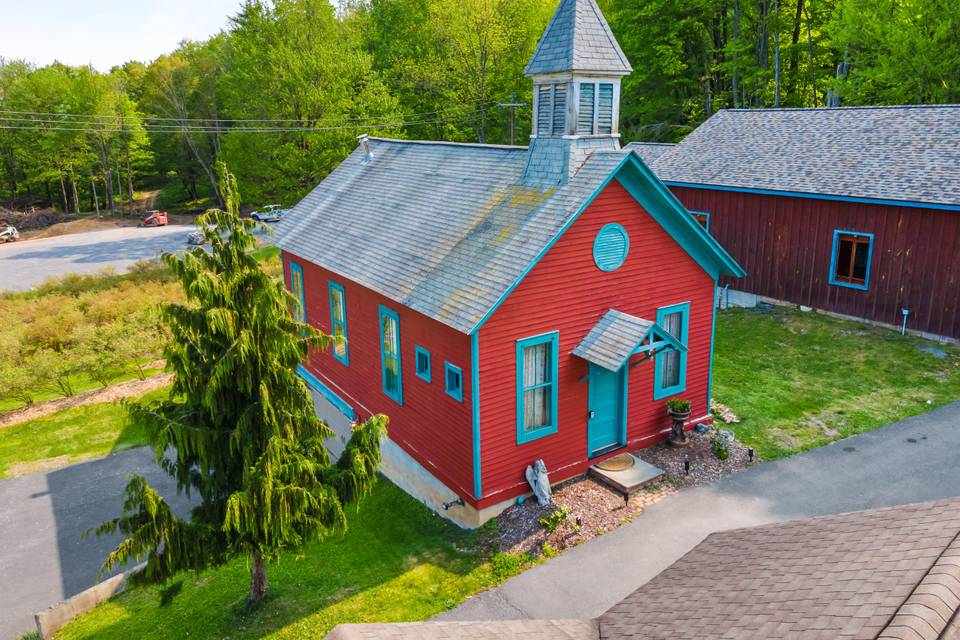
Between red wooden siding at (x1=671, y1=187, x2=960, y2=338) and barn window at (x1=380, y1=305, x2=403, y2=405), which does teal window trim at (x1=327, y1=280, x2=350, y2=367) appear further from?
red wooden siding at (x1=671, y1=187, x2=960, y2=338)

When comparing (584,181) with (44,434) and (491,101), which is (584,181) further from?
(491,101)

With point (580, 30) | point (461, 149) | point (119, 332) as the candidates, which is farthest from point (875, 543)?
point (119, 332)

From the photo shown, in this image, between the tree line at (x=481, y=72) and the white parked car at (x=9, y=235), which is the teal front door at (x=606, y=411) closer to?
the tree line at (x=481, y=72)

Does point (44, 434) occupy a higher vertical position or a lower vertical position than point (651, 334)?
lower

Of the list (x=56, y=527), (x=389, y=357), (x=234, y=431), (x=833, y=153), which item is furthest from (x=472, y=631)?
(x=833, y=153)

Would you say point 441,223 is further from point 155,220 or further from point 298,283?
point 155,220

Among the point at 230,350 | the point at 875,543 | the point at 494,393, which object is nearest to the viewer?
the point at 875,543

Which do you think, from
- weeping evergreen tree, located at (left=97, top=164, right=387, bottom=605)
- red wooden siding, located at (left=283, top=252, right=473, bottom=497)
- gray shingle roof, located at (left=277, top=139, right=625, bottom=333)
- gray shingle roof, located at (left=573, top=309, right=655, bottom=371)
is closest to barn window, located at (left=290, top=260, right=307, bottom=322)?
gray shingle roof, located at (left=277, top=139, right=625, bottom=333)
